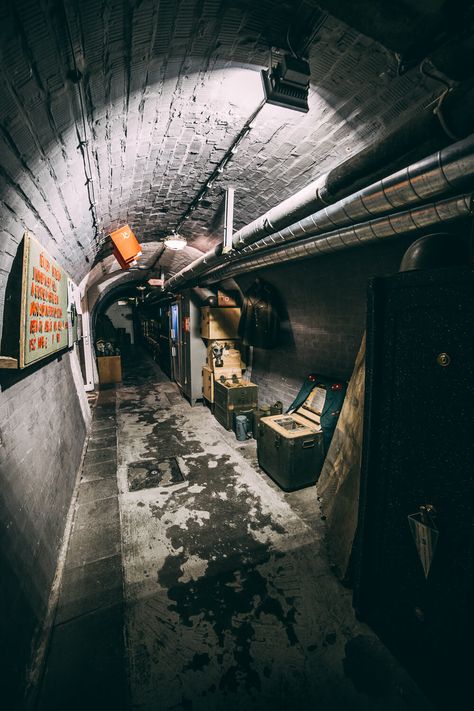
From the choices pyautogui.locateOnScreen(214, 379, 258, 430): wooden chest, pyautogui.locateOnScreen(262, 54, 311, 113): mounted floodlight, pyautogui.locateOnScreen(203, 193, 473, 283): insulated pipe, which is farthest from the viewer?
pyautogui.locateOnScreen(214, 379, 258, 430): wooden chest

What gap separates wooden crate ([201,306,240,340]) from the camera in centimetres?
815

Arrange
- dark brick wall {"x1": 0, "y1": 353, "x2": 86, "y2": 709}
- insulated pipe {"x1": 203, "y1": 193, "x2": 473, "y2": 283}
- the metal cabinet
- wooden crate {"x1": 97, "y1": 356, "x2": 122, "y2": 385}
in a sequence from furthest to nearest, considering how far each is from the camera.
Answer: wooden crate {"x1": 97, "y1": 356, "x2": 122, "y2": 385}, the metal cabinet, insulated pipe {"x1": 203, "y1": 193, "x2": 473, "y2": 283}, dark brick wall {"x1": 0, "y1": 353, "x2": 86, "y2": 709}

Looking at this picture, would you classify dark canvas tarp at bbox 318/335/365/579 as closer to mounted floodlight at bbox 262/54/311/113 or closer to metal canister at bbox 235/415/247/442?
metal canister at bbox 235/415/247/442

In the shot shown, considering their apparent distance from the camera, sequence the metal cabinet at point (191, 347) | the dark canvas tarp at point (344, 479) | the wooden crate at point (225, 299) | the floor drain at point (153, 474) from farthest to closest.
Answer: the metal cabinet at point (191, 347) < the wooden crate at point (225, 299) < the floor drain at point (153, 474) < the dark canvas tarp at point (344, 479)

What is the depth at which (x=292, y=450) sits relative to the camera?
4367 mm

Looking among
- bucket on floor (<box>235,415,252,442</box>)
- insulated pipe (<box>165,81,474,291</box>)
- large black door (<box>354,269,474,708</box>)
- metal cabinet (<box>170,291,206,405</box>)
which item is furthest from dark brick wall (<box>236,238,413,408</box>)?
metal cabinet (<box>170,291,206,405</box>)

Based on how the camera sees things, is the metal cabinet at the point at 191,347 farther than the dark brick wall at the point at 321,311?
Yes

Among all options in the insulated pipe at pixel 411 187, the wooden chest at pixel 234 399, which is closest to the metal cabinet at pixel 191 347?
the wooden chest at pixel 234 399

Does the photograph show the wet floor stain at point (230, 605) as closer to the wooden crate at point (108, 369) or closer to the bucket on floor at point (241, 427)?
the bucket on floor at point (241, 427)

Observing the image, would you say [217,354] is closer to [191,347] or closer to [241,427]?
[191,347]

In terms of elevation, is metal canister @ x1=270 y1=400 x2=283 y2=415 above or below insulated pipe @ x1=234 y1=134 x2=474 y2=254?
below

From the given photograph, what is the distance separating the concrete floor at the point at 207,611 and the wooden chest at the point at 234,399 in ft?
7.20

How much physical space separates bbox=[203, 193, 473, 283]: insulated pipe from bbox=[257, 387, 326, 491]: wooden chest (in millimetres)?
2641

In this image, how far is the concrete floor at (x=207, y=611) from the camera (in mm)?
2111
